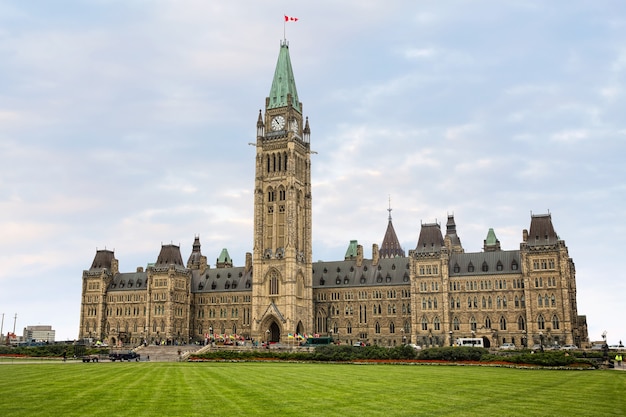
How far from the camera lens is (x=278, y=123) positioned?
14162 cm

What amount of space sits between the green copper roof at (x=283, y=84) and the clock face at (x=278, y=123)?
278 cm

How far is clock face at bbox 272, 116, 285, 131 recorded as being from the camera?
140875 mm

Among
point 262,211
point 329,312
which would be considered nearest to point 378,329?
point 329,312

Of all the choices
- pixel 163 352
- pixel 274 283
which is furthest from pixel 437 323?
pixel 163 352

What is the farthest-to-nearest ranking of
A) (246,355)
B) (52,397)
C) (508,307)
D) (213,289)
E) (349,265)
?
(213,289), (349,265), (508,307), (246,355), (52,397)

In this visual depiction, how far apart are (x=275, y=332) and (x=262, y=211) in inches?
990

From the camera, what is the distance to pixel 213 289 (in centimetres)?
15300

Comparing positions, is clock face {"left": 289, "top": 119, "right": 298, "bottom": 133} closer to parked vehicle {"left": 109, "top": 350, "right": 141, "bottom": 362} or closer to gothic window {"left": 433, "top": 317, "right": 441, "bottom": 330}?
gothic window {"left": 433, "top": 317, "right": 441, "bottom": 330}

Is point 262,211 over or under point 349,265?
over

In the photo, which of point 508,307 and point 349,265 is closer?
point 508,307

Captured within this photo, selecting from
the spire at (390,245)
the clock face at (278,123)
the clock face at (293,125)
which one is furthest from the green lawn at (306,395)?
the spire at (390,245)

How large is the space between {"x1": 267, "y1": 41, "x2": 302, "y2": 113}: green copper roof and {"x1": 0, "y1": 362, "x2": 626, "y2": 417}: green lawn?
102758mm

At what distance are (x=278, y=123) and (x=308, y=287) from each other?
35.7 m

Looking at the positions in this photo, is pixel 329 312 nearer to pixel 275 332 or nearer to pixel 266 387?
pixel 275 332
